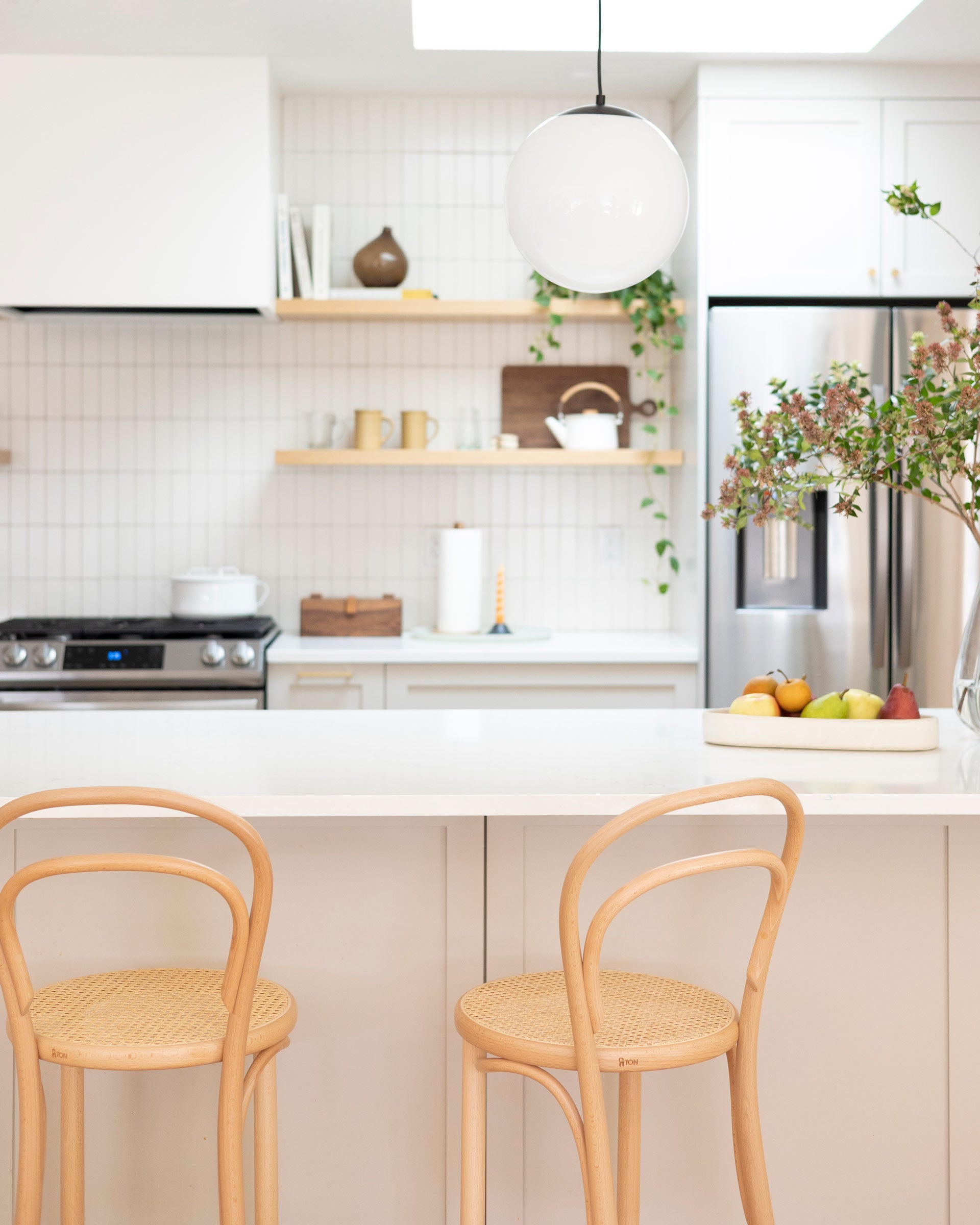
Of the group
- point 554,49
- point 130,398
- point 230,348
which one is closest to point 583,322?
point 554,49

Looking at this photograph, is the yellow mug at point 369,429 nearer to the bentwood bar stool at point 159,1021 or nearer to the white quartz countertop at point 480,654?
the white quartz countertop at point 480,654

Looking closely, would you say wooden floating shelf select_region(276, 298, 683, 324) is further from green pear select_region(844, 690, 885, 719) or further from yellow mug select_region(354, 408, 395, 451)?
green pear select_region(844, 690, 885, 719)

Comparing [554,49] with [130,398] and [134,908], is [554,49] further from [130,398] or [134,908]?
[134,908]

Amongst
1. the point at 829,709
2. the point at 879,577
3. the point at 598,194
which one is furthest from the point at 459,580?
the point at 598,194

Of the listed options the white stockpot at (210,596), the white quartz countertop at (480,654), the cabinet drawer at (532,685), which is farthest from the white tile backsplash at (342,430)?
the cabinet drawer at (532,685)

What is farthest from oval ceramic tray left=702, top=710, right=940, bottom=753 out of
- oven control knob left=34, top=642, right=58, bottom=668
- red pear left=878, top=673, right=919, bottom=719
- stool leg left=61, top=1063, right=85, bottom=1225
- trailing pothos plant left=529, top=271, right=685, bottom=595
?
oven control knob left=34, top=642, right=58, bottom=668

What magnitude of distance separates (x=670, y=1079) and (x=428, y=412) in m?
2.52

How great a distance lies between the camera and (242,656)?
125 inches

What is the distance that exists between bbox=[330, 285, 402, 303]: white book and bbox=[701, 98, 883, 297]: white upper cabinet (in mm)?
937

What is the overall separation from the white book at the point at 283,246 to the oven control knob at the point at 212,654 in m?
1.10

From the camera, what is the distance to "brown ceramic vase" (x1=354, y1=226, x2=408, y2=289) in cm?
355

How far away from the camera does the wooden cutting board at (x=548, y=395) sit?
3773 mm

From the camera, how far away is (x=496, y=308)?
345 centimetres

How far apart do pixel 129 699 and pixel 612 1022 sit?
2133 millimetres
